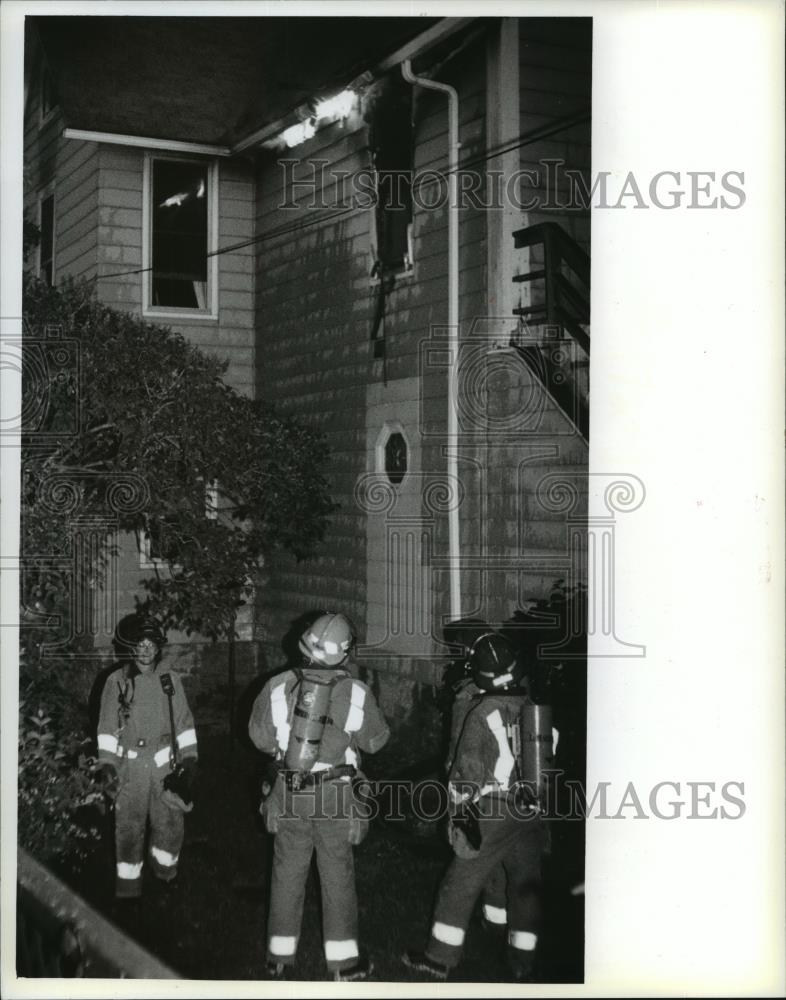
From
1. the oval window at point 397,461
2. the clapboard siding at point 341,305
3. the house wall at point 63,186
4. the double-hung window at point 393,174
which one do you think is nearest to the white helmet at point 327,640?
the clapboard siding at point 341,305

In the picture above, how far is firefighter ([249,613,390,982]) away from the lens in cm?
410

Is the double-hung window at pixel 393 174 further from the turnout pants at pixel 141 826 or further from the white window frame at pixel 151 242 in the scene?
the turnout pants at pixel 141 826

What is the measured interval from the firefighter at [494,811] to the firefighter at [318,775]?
1.24ft

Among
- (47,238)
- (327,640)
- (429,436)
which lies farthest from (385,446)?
(47,238)

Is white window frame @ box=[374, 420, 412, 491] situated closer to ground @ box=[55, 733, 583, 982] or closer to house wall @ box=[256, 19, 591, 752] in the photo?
house wall @ box=[256, 19, 591, 752]

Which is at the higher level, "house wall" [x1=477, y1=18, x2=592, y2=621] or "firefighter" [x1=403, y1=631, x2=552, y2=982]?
"house wall" [x1=477, y1=18, x2=592, y2=621]

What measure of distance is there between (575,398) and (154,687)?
2.25m

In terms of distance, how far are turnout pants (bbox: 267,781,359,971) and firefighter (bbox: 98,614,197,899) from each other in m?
0.48

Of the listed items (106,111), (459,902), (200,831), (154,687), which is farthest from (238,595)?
(106,111)

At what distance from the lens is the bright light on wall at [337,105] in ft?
13.9

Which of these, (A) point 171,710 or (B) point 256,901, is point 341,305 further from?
(B) point 256,901

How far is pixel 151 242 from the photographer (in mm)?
4348

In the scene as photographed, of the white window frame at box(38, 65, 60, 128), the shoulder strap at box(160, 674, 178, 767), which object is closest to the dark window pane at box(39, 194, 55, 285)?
the white window frame at box(38, 65, 60, 128)

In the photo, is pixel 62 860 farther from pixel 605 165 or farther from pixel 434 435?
pixel 605 165
